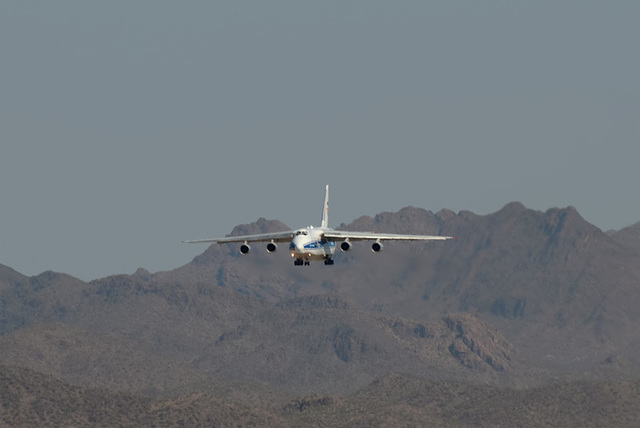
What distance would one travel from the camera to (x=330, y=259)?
625 feet

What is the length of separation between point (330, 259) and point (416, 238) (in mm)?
13300

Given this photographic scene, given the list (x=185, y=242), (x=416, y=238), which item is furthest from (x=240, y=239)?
(x=416, y=238)

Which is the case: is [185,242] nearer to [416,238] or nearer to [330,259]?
[330,259]

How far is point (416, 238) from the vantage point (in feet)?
602

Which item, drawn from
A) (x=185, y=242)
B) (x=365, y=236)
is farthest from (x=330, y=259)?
(x=185, y=242)

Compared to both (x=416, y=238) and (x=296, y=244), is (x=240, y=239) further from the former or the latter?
(x=416, y=238)

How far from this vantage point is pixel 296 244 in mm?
184250

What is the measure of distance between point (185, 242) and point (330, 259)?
19913mm

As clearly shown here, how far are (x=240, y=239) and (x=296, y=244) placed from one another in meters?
13.8

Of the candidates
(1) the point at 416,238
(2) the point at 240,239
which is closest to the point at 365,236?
(1) the point at 416,238

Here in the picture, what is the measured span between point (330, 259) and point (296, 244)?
26.4ft

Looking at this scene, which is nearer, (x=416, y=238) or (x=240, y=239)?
(x=416, y=238)

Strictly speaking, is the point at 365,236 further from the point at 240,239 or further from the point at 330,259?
the point at 240,239

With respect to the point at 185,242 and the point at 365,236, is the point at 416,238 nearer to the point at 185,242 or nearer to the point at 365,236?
the point at 365,236
